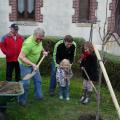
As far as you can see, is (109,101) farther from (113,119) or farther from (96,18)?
(96,18)

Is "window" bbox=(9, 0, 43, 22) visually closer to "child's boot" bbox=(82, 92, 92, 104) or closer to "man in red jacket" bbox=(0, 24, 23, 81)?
"man in red jacket" bbox=(0, 24, 23, 81)

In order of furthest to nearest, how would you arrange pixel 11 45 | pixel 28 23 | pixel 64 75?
pixel 28 23
pixel 11 45
pixel 64 75

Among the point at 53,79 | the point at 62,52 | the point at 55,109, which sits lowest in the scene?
the point at 55,109

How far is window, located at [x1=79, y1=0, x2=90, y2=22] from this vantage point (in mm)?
18281

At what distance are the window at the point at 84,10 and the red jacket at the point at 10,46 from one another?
8671 mm

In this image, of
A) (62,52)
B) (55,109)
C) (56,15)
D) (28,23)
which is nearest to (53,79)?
(62,52)

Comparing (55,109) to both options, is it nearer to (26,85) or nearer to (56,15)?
(26,85)

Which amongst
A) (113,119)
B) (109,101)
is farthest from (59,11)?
(113,119)

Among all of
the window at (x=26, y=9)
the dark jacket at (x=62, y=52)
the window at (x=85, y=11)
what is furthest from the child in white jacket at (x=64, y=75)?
the window at (x=26, y=9)

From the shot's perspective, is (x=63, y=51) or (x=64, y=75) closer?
(x=63, y=51)

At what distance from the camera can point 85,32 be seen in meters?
18.3

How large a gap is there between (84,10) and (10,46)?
895cm

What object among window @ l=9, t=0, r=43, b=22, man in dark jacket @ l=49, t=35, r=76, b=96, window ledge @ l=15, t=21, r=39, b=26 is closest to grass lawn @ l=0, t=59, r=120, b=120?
man in dark jacket @ l=49, t=35, r=76, b=96

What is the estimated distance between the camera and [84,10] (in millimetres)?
18359
